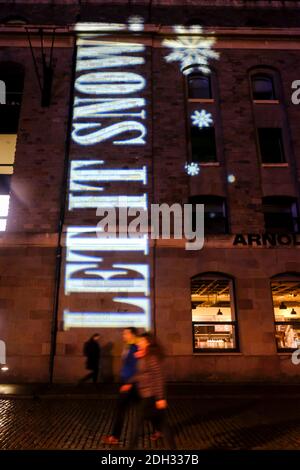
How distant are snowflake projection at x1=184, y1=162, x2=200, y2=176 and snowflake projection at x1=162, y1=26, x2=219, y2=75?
5133 mm

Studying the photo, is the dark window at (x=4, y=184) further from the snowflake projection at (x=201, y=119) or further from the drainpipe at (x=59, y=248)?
the snowflake projection at (x=201, y=119)

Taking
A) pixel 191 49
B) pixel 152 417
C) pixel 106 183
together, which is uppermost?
pixel 191 49

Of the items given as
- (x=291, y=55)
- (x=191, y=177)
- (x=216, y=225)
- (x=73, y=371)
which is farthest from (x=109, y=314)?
(x=291, y=55)

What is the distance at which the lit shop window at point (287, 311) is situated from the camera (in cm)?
1277

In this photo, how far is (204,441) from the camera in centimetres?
589

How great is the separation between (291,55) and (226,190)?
26.8ft

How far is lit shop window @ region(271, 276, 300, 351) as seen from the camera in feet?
41.9

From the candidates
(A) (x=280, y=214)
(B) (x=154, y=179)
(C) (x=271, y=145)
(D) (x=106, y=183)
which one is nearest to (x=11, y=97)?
(D) (x=106, y=183)

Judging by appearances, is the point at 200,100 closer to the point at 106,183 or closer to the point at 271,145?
the point at 271,145

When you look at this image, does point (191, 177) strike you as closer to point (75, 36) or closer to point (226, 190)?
point (226, 190)

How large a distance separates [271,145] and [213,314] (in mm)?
8005

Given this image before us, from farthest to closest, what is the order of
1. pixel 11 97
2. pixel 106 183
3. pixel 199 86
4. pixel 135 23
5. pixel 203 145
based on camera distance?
pixel 135 23 → pixel 199 86 → pixel 11 97 → pixel 203 145 → pixel 106 183

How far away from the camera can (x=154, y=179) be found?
14.3m

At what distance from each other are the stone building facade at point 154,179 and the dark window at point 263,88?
0.23ft
